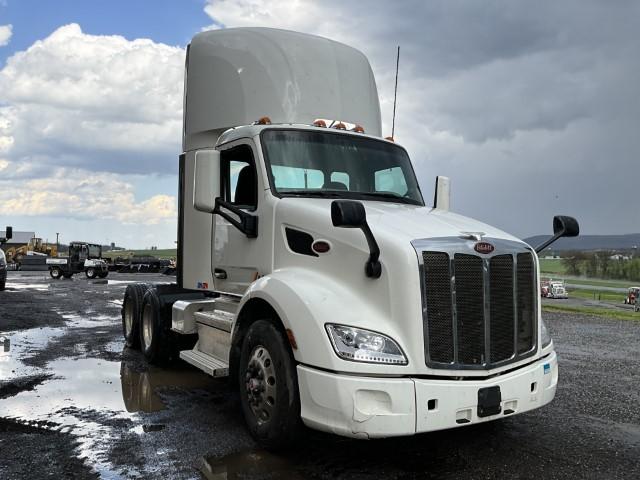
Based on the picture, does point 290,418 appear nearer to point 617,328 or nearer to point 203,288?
point 203,288

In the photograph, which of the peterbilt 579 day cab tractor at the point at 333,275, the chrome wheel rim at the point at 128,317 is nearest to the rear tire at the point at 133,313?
the chrome wheel rim at the point at 128,317

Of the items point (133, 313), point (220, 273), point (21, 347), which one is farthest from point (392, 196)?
point (21, 347)

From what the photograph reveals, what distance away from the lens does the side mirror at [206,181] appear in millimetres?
5504

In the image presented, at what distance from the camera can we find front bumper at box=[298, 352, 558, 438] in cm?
390

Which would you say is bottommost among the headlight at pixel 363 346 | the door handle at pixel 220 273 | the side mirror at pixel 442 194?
the headlight at pixel 363 346

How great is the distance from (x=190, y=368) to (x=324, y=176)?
387 cm

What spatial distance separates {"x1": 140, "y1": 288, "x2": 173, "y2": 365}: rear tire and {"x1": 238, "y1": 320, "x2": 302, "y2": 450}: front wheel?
3126 millimetres

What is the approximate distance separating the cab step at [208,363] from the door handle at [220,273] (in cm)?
86

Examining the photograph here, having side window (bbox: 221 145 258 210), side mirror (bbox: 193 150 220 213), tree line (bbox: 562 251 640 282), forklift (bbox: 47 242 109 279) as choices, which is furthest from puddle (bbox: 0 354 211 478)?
tree line (bbox: 562 251 640 282)

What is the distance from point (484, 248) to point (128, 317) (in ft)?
21.9

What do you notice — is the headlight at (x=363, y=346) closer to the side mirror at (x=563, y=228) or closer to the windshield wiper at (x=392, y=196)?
the windshield wiper at (x=392, y=196)

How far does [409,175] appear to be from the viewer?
6.28 m

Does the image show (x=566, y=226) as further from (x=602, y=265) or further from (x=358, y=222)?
(x=602, y=265)

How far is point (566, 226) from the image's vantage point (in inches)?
213
